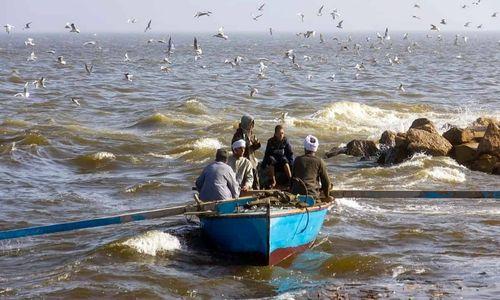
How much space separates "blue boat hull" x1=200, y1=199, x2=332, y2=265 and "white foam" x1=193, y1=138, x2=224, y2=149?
11925 millimetres

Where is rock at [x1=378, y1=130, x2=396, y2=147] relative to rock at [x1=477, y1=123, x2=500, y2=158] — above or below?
below

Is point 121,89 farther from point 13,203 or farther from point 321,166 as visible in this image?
point 321,166

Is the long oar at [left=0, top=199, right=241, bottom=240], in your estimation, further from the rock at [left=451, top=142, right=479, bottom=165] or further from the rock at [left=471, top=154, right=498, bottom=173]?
the rock at [left=451, top=142, right=479, bottom=165]

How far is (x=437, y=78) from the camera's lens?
5184cm

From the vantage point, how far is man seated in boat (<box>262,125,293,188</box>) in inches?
538

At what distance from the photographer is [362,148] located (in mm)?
22547

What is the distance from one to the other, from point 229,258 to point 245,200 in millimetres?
916

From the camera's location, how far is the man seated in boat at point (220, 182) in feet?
40.2

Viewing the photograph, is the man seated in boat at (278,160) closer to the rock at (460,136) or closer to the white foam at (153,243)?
the white foam at (153,243)

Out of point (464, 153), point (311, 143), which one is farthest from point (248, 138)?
point (464, 153)

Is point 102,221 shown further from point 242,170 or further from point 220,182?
point 242,170

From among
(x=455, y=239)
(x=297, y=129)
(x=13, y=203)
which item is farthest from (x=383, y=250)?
(x=297, y=129)

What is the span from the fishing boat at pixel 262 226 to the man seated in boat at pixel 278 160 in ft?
4.59

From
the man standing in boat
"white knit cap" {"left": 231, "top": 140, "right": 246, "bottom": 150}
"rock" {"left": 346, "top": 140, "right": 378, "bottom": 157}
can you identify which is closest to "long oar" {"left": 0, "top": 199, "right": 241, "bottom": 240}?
"white knit cap" {"left": 231, "top": 140, "right": 246, "bottom": 150}
